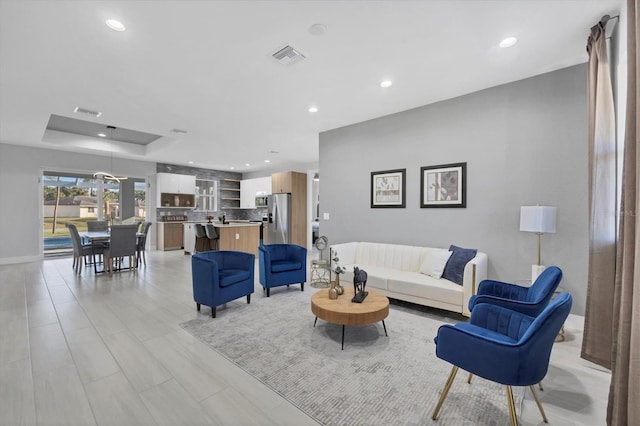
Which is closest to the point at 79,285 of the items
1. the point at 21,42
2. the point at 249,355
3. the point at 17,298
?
the point at 17,298

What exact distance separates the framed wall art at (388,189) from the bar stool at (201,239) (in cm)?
466

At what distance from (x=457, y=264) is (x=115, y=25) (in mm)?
4342

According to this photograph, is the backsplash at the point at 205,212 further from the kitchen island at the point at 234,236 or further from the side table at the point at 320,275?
the side table at the point at 320,275

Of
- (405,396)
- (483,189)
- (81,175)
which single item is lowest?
(405,396)

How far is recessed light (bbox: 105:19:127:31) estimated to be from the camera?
234cm

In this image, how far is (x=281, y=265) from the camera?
4.32m

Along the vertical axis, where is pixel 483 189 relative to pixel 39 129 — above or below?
below

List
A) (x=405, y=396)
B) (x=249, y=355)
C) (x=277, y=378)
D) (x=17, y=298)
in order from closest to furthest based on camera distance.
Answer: (x=405, y=396) < (x=277, y=378) < (x=249, y=355) < (x=17, y=298)

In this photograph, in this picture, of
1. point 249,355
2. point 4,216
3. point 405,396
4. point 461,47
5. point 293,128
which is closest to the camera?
point 405,396

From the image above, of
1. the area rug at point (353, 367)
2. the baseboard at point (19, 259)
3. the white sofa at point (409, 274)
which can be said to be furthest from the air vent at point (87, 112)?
the baseboard at point (19, 259)

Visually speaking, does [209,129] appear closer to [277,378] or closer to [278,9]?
[278,9]

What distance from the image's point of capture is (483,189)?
375 cm

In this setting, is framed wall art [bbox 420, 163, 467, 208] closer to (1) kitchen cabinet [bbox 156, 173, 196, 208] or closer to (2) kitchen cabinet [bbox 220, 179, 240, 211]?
(1) kitchen cabinet [bbox 156, 173, 196, 208]

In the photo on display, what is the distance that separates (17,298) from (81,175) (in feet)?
16.4
